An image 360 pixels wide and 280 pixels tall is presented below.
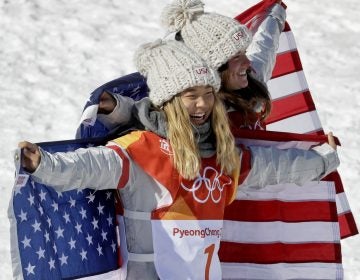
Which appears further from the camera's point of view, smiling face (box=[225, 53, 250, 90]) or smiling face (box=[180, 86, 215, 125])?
smiling face (box=[225, 53, 250, 90])

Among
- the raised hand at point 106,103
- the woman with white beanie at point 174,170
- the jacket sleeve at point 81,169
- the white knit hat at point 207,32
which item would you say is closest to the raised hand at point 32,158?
the jacket sleeve at point 81,169

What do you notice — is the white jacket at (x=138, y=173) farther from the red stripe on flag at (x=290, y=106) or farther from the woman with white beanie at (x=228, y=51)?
the red stripe on flag at (x=290, y=106)

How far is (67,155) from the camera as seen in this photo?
164 inches

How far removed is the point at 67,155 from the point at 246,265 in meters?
1.39

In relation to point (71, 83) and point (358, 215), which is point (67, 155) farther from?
point (71, 83)

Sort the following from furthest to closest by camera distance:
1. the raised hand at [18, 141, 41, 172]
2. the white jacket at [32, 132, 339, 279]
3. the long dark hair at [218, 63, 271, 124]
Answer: the long dark hair at [218, 63, 271, 124] → the white jacket at [32, 132, 339, 279] → the raised hand at [18, 141, 41, 172]

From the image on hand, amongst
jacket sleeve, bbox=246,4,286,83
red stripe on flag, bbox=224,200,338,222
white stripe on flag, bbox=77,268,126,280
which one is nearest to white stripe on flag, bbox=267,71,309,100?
jacket sleeve, bbox=246,4,286,83

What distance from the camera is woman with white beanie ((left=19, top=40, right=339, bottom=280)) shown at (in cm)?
441

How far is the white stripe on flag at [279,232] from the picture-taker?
515cm

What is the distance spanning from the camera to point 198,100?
14.6 ft

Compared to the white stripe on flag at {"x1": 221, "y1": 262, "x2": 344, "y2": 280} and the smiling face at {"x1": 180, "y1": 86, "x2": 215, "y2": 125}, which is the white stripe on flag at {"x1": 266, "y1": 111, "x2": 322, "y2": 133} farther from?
the smiling face at {"x1": 180, "y1": 86, "x2": 215, "y2": 125}

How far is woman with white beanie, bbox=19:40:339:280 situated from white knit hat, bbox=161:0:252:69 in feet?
0.91

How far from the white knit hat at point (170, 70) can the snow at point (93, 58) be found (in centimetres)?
257

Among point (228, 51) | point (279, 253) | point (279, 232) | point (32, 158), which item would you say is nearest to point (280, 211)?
point (279, 232)
